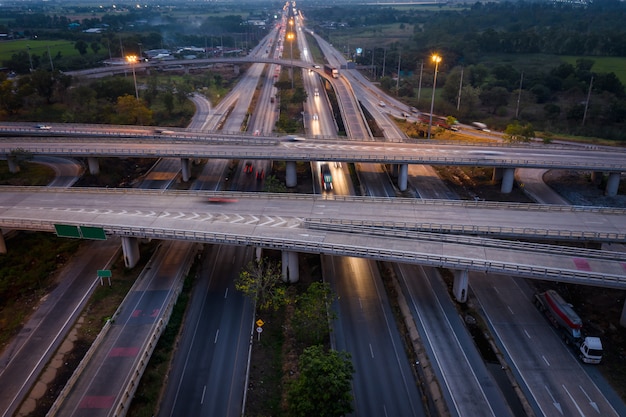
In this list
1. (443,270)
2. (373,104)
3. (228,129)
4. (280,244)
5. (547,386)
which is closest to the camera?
(547,386)

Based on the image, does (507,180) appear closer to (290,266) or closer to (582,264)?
(582,264)

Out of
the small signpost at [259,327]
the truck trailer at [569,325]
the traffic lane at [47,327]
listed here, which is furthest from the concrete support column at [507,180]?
the traffic lane at [47,327]

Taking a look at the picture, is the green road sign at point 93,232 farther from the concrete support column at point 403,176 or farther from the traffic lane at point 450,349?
the concrete support column at point 403,176

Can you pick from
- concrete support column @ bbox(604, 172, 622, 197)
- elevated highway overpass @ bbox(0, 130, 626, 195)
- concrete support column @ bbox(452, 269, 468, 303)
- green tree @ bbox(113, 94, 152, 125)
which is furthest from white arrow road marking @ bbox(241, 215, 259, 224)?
green tree @ bbox(113, 94, 152, 125)

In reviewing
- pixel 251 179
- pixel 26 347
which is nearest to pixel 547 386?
pixel 26 347

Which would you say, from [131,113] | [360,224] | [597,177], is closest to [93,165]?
[131,113]

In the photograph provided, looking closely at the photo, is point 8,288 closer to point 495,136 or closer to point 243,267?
point 243,267

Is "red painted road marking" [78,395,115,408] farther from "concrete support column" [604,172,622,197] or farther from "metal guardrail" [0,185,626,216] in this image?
"concrete support column" [604,172,622,197]

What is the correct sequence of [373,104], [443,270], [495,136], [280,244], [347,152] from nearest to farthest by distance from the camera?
[280,244] → [443,270] → [347,152] → [495,136] → [373,104]
